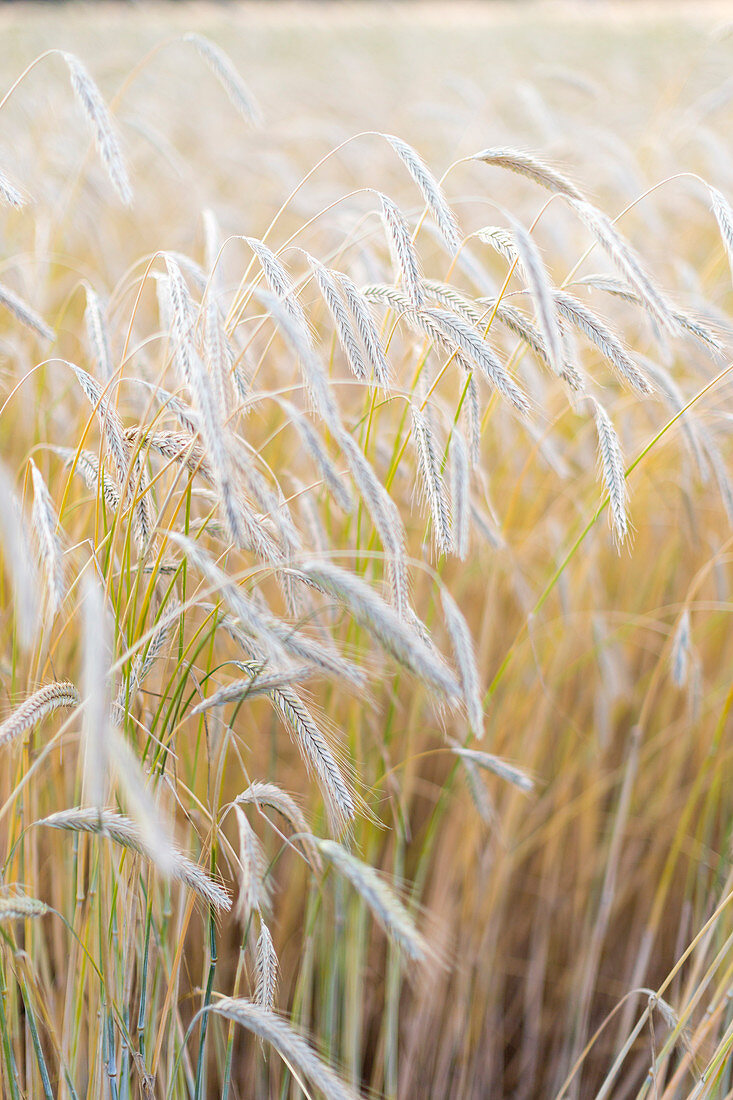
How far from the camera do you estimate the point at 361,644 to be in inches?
59.6

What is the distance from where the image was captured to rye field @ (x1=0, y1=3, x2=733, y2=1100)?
0.91m

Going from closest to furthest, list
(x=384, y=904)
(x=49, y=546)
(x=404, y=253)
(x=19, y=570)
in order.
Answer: (x=19, y=570)
(x=384, y=904)
(x=49, y=546)
(x=404, y=253)

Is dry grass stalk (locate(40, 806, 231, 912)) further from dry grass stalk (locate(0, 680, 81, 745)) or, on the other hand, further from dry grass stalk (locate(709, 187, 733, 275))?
A: dry grass stalk (locate(709, 187, 733, 275))

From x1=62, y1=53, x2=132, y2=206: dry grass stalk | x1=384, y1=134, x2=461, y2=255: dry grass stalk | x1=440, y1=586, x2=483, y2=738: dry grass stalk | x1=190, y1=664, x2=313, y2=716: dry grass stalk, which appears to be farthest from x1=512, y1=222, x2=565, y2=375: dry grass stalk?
x1=62, y1=53, x2=132, y2=206: dry grass stalk

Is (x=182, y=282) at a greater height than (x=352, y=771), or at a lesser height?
greater

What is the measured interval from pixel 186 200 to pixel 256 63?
4.91m

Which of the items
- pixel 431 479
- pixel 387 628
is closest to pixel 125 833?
pixel 387 628

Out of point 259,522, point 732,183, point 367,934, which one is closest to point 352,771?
point 259,522

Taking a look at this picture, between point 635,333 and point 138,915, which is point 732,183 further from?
point 138,915

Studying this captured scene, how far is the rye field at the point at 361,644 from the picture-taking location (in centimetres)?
91

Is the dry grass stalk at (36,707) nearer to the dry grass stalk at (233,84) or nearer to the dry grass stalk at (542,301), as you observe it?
the dry grass stalk at (542,301)

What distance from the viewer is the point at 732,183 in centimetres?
210

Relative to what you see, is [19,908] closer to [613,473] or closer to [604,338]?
[613,473]

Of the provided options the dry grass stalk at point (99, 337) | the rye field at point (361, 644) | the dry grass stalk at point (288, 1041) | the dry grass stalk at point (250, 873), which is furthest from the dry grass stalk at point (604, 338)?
the dry grass stalk at point (288, 1041)
